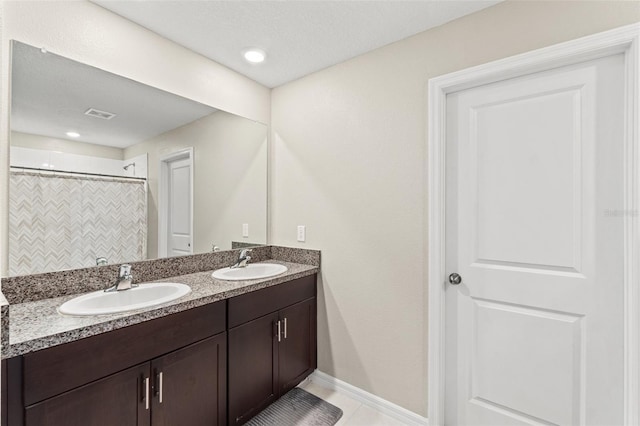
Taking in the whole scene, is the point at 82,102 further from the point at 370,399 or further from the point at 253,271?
the point at 370,399

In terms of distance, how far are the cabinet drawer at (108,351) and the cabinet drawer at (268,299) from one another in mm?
150

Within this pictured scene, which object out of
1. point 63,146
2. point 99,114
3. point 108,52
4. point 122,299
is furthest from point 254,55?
point 122,299

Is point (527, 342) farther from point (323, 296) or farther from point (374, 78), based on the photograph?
point (374, 78)

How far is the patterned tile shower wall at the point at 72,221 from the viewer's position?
1503mm

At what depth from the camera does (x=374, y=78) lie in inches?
83.4

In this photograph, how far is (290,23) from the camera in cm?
185

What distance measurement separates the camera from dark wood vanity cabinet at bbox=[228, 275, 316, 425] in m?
1.79

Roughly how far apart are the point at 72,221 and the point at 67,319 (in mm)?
640

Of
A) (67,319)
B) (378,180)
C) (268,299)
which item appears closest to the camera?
(67,319)

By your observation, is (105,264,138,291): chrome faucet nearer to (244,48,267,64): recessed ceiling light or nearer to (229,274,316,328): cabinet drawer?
(229,274,316,328): cabinet drawer

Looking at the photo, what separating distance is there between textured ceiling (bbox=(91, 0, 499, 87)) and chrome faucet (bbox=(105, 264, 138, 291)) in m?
1.38

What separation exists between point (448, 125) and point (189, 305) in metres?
1.70

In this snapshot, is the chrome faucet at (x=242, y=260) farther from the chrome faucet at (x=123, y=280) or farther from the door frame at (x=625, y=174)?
the door frame at (x=625, y=174)

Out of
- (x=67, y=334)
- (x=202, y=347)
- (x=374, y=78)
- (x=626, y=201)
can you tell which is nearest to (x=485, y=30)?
(x=374, y=78)
